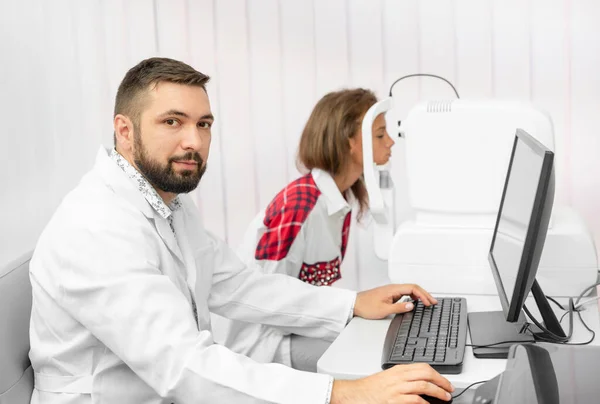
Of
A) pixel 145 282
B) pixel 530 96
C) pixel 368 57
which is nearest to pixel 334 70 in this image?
pixel 368 57

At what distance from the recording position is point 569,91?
2645 millimetres

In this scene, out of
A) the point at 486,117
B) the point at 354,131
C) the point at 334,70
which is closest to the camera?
the point at 486,117

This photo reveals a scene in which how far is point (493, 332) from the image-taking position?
4.94 feet

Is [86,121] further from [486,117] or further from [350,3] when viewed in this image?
[486,117]

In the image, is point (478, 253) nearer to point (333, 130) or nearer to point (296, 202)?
point (296, 202)

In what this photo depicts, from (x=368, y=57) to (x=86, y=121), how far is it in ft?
3.65

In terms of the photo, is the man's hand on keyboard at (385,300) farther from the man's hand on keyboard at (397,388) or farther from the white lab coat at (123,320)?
the man's hand on keyboard at (397,388)

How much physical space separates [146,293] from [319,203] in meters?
1.09

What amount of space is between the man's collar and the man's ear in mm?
903

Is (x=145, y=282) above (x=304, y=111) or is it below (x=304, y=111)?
below

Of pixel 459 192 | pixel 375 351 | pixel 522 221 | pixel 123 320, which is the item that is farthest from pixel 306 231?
pixel 123 320

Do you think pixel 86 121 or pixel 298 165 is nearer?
pixel 298 165

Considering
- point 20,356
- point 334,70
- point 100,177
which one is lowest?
point 20,356

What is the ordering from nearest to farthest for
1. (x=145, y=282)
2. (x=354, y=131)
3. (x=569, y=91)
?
(x=145, y=282), (x=354, y=131), (x=569, y=91)
